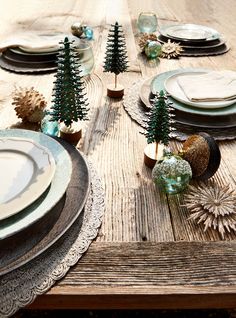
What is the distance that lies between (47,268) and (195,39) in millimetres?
1218

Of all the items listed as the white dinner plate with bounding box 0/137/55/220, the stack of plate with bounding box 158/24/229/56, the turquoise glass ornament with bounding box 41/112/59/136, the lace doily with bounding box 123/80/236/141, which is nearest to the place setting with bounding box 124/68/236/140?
the lace doily with bounding box 123/80/236/141

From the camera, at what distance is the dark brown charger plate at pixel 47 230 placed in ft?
1.54

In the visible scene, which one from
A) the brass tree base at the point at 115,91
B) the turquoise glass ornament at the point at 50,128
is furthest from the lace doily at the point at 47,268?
the brass tree base at the point at 115,91

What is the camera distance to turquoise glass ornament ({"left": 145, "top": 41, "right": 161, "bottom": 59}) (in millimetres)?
1264

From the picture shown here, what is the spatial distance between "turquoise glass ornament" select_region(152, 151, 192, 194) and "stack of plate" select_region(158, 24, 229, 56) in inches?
33.5

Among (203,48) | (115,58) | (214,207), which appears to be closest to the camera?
(214,207)

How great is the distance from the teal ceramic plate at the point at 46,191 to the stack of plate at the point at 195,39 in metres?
0.89

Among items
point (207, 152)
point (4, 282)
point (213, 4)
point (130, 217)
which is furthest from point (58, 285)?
point (213, 4)

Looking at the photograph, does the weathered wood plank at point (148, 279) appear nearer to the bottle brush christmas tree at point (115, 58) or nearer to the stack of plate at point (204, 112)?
the stack of plate at point (204, 112)

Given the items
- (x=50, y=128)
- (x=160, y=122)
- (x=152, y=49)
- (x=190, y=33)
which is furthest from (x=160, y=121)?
(x=190, y=33)

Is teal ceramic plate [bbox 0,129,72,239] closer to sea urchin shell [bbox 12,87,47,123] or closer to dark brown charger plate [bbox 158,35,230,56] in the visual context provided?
sea urchin shell [bbox 12,87,47,123]

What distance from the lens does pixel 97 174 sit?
0.69m

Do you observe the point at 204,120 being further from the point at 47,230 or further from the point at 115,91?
the point at 47,230

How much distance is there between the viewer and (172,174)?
62 cm
